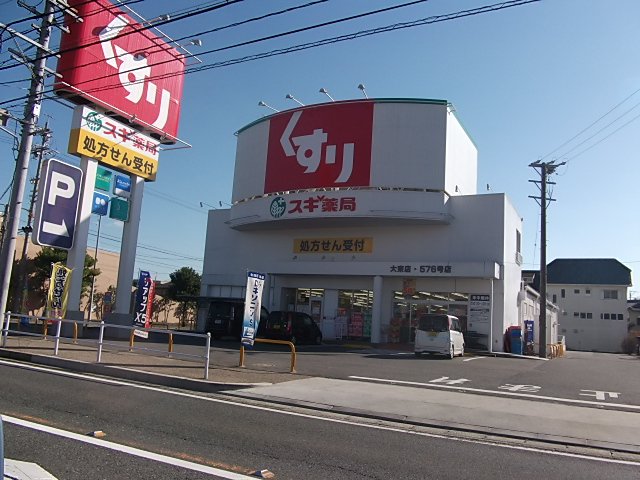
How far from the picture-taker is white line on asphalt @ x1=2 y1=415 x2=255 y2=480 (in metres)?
5.39

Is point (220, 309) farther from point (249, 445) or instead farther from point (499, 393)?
point (249, 445)

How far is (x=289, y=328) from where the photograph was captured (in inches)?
962

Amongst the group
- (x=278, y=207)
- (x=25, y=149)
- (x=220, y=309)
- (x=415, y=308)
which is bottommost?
(x=220, y=309)

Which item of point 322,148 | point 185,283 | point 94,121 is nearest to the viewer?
point 94,121

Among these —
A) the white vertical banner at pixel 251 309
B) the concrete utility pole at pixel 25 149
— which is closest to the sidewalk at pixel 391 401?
the white vertical banner at pixel 251 309

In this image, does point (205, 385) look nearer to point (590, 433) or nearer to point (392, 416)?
point (392, 416)

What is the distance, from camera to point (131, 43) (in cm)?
2333

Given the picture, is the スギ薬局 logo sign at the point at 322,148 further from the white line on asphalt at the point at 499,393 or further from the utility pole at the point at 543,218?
the white line on asphalt at the point at 499,393

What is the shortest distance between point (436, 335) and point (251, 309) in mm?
8951

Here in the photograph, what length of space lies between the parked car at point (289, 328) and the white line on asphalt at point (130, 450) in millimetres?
17574

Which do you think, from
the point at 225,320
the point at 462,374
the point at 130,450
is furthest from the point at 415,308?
the point at 130,450

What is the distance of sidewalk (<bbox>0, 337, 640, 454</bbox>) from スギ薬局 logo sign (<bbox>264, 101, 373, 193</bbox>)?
16.1 meters

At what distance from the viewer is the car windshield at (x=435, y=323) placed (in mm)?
20292

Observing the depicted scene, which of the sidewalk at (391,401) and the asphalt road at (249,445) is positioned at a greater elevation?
the sidewalk at (391,401)
